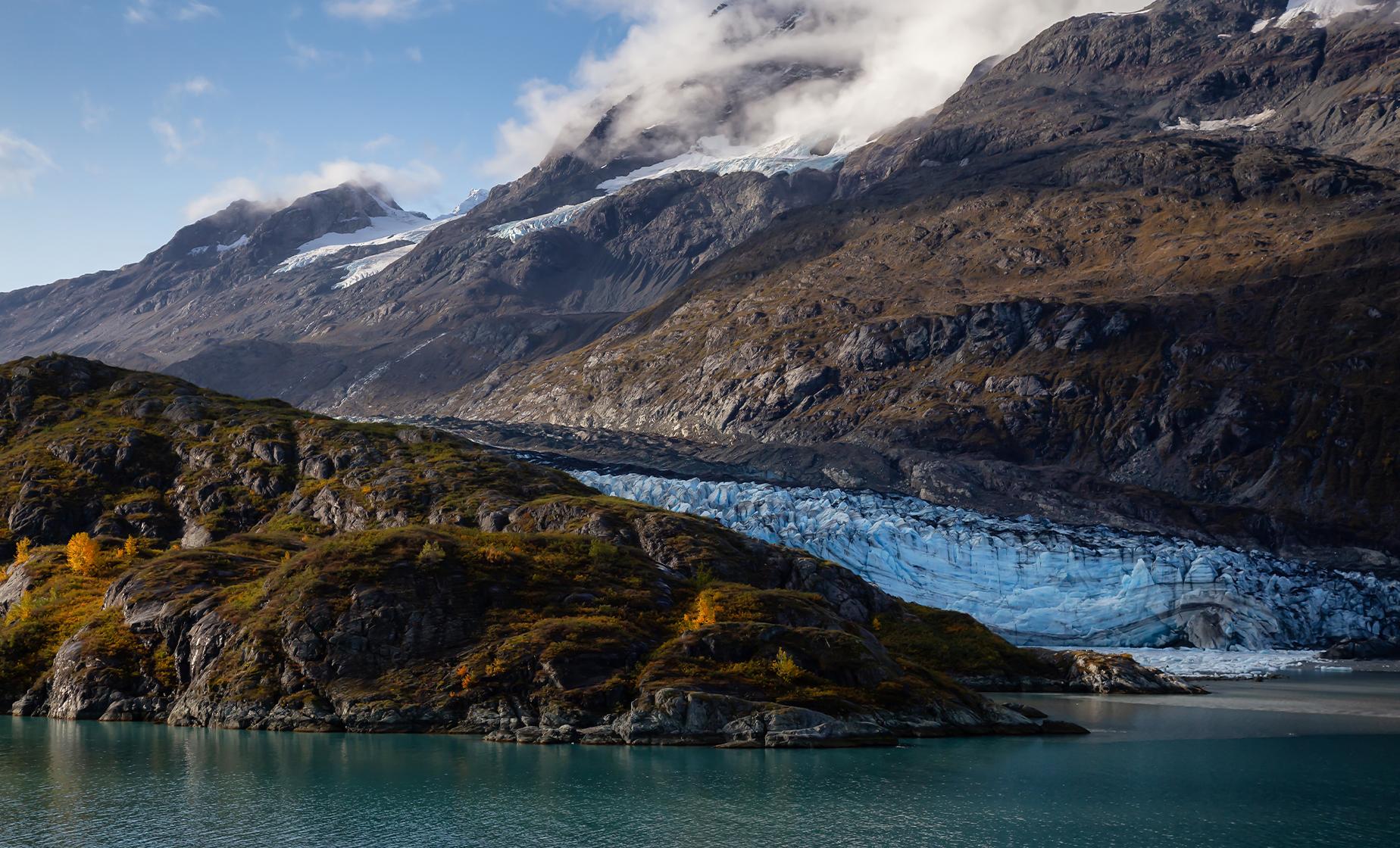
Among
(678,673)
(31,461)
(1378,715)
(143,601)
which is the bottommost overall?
(1378,715)

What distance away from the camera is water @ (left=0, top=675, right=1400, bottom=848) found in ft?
191

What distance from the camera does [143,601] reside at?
98.7 meters

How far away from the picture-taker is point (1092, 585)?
182 m

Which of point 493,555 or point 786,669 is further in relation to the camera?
point 493,555

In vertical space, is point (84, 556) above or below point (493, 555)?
above

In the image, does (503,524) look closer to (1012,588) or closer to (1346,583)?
(1012,588)

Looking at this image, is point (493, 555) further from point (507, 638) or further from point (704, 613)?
point (704, 613)

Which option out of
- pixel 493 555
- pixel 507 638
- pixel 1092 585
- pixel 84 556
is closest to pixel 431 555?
pixel 493 555

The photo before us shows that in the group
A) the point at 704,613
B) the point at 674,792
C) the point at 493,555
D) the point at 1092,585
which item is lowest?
the point at 674,792

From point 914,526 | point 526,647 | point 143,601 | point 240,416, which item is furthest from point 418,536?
point 914,526

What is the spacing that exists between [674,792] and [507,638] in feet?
85.0

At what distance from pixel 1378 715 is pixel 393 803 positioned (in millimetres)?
88627

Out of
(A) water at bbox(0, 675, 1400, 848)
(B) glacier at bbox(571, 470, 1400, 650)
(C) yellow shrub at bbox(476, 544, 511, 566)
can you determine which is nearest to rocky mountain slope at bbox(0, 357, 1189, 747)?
(C) yellow shrub at bbox(476, 544, 511, 566)

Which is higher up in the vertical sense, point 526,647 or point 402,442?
point 402,442
